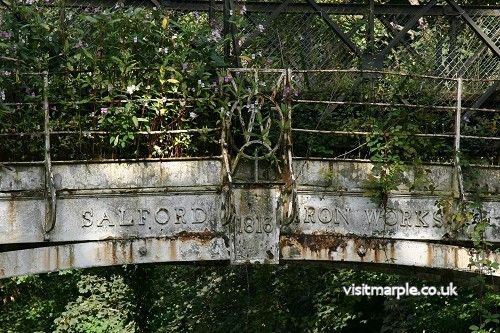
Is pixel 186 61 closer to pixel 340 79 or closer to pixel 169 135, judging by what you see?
pixel 169 135

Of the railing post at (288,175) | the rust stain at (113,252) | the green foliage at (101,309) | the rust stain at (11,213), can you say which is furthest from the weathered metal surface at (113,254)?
the green foliage at (101,309)

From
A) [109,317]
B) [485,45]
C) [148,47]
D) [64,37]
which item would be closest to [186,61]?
[148,47]

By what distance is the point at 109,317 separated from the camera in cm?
1909

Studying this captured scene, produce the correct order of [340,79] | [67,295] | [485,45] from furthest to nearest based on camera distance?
[67,295]
[485,45]
[340,79]

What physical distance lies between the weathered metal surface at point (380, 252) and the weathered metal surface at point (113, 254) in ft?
2.37

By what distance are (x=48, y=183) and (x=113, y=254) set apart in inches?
32.0

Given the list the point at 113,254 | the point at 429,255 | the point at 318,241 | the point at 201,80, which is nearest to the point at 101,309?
the point at 113,254

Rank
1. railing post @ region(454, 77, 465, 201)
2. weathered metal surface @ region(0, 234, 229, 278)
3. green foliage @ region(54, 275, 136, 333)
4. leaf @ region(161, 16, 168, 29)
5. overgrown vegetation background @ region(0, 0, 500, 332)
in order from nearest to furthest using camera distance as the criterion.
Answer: weathered metal surface @ region(0, 234, 229, 278)
overgrown vegetation background @ region(0, 0, 500, 332)
leaf @ region(161, 16, 168, 29)
railing post @ region(454, 77, 465, 201)
green foliage @ region(54, 275, 136, 333)

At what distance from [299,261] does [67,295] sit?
39.2ft

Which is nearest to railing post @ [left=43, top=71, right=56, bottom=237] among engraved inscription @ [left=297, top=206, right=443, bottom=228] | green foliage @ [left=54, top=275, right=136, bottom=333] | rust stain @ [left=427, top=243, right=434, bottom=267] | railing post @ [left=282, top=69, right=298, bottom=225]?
railing post @ [left=282, top=69, right=298, bottom=225]

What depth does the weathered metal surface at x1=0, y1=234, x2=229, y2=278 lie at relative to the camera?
917 cm

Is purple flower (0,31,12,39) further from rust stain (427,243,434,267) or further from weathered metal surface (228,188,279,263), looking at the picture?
rust stain (427,243,434,267)

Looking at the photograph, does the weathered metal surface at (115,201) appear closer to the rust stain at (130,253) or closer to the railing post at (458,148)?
the rust stain at (130,253)

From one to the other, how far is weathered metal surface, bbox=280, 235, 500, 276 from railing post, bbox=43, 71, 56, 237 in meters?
2.03
